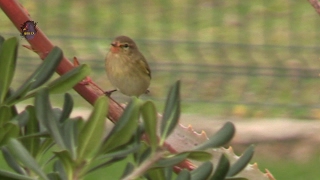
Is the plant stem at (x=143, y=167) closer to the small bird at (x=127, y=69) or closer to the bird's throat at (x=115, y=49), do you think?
the small bird at (x=127, y=69)

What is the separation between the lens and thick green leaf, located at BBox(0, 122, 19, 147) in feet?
3.18

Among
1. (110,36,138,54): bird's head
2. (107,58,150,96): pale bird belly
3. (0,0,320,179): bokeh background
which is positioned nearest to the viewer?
(107,58,150,96): pale bird belly

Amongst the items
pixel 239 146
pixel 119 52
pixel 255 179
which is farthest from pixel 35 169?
pixel 239 146

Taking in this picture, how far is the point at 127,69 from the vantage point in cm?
377

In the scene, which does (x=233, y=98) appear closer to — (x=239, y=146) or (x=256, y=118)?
(x=256, y=118)

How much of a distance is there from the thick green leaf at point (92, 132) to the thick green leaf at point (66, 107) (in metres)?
0.13

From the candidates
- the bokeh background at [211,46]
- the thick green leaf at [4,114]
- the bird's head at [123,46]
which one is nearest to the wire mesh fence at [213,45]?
the bokeh background at [211,46]

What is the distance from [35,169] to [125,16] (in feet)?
18.8

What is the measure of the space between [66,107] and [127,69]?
2682 mm

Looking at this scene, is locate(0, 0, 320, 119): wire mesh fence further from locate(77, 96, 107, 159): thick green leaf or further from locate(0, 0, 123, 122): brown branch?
locate(77, 96, 107, 159): thick green leaf

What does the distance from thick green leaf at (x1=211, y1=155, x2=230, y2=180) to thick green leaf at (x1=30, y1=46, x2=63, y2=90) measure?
0.75ft

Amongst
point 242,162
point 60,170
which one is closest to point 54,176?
point 60,170

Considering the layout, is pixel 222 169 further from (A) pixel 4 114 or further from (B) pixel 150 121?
(A) pixel 4 114

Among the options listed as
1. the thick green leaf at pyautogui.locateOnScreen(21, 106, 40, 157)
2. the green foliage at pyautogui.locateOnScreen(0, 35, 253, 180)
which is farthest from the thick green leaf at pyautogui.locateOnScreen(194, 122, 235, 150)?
the thick green leaf at pyautogui.locateOnScreen(21, 106, 40, 157)
